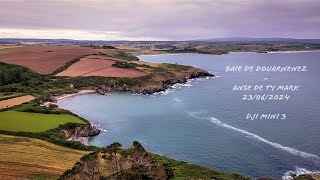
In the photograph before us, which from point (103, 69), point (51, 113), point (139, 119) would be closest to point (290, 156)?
point (139, 119)

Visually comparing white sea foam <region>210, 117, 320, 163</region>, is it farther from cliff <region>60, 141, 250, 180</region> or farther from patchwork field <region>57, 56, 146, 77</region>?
patchwork field <region>57, 56, 146, 77</region>

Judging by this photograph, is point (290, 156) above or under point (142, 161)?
under

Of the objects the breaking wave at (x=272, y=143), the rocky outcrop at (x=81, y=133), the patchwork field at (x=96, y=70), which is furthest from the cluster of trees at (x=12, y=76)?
the breaking wave at (x=272, y=143)

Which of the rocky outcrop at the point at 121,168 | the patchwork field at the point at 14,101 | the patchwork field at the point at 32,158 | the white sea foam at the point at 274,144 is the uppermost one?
the rocky outcrop at the point at 121,168

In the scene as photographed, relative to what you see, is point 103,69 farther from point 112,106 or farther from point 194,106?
point 194,106

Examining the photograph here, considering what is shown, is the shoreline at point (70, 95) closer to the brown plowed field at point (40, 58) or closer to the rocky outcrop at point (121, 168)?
the brown plowed field at point (40, 58)

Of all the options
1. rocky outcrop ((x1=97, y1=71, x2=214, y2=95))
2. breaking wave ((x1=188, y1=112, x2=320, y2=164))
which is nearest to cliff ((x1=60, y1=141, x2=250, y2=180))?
breaking wave ((x1=188, y1=112, x2=320, y2=164))

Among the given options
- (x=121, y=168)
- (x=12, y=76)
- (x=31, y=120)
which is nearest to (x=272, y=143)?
(x=121, y=168)
